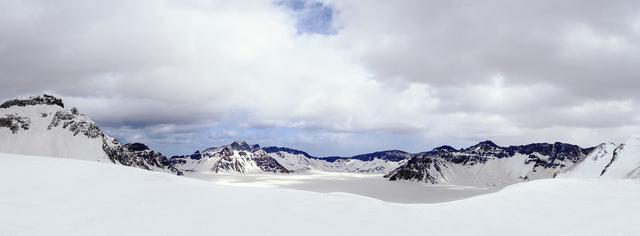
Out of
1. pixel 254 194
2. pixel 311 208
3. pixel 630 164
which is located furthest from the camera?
pixel 630 164

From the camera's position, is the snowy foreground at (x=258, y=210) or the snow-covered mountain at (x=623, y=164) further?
the snow-covered mountain at (x=623, y=164)

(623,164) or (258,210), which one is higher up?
(623,164)

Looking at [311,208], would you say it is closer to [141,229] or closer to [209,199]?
[209,199]

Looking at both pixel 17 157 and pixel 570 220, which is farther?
pixel 17 157

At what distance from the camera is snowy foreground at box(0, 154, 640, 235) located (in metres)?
17.3

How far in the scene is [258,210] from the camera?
64.3ft

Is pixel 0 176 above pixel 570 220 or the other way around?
above

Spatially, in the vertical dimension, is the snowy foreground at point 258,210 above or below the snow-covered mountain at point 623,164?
below

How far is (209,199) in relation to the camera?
67.9 feet

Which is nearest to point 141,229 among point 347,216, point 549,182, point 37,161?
point 347,216

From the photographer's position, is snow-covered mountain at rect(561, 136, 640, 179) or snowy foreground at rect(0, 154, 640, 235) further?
snow-covered mountain at rect(561, 136, 640, 179)

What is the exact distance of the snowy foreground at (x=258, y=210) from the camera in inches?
682

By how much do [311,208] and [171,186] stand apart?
7645 mm

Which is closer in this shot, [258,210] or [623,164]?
[258,210]
